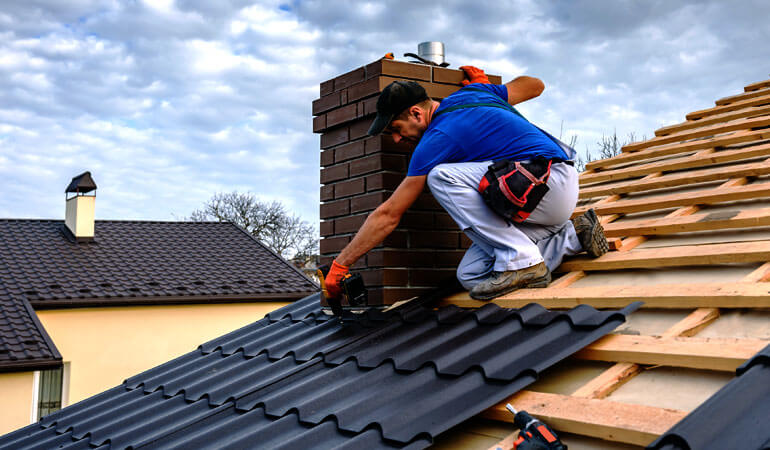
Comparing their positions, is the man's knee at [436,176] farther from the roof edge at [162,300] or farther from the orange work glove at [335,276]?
the roof edge at [162,300]

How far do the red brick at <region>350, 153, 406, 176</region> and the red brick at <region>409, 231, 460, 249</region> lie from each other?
398mm

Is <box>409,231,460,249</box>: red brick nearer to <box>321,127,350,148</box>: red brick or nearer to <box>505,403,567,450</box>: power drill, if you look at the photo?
<box>321,127,350,148</box>: red brick

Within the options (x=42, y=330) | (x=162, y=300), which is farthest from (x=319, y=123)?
(x=162, y=300)

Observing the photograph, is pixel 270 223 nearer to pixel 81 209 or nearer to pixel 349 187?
pixel 81 209

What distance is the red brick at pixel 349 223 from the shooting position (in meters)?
4.13

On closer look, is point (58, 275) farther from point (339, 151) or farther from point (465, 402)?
point (465, 402)

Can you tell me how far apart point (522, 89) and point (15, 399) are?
41.7 feet

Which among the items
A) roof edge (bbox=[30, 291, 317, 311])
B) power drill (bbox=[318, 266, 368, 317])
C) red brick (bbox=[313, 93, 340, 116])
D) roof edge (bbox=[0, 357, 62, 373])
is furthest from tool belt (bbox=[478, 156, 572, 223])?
roof edge (bbox=[30, 291, 317, 311])

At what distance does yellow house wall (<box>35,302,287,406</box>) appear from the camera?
15.5 m

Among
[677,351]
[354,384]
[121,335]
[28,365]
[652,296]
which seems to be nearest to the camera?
[677,351]

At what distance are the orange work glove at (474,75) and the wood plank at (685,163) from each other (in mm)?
1470

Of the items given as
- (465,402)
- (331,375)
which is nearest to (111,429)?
(331,375)

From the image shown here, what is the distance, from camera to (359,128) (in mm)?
4180

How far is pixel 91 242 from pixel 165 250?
6.41 feet
